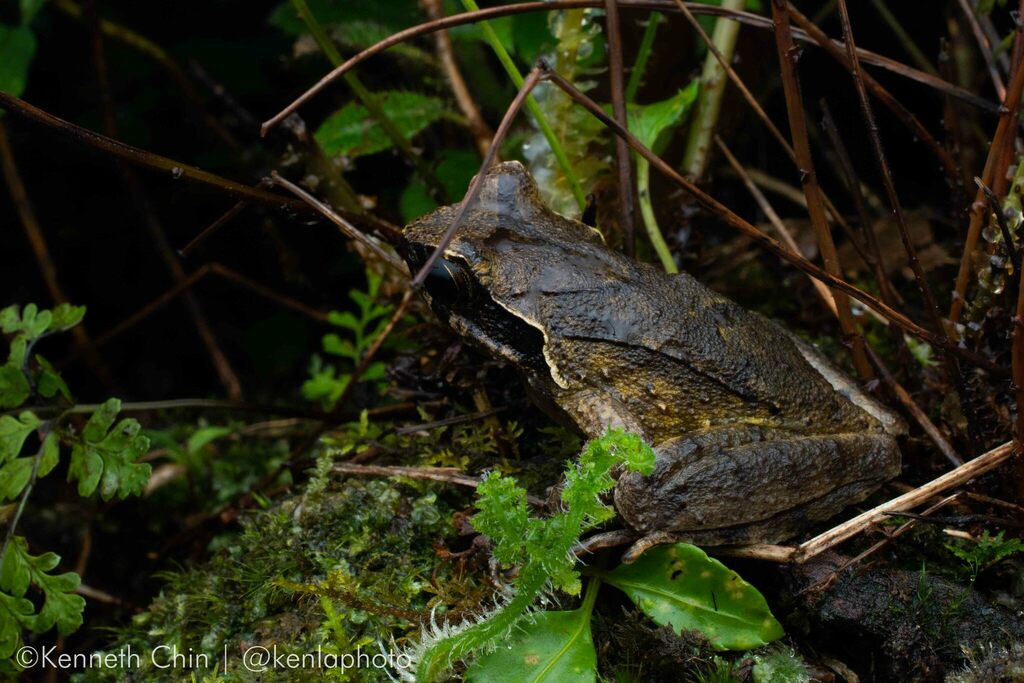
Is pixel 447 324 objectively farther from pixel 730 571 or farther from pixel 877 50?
pixel 877 50

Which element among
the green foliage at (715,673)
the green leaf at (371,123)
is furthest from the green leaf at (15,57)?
the green foliage at (715,673)

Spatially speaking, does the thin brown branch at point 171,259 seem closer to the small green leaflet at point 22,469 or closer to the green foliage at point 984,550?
the small green leaflet at point 22,469

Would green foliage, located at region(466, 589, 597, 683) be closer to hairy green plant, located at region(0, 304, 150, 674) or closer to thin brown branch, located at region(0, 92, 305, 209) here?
hairy green plant, located at region(0, 304, 150, 674)

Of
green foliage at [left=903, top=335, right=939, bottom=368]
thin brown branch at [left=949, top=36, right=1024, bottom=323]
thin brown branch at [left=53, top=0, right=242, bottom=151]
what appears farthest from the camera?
thin brown branch at [left=53, top=0, right=242, bottom=151]

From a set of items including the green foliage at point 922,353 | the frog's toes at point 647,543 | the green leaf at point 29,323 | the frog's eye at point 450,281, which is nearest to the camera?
the frog's toes at point 647,543

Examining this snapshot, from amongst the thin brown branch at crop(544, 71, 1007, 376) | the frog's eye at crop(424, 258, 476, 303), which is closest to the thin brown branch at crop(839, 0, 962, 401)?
the thin brown branch at crop(544, 71, 1007, 376)

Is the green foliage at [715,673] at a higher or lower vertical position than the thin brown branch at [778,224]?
lower

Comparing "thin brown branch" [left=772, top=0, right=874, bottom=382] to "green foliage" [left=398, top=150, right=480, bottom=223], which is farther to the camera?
"green foliage" [left=398, top=150, right=480, bottom=223]
